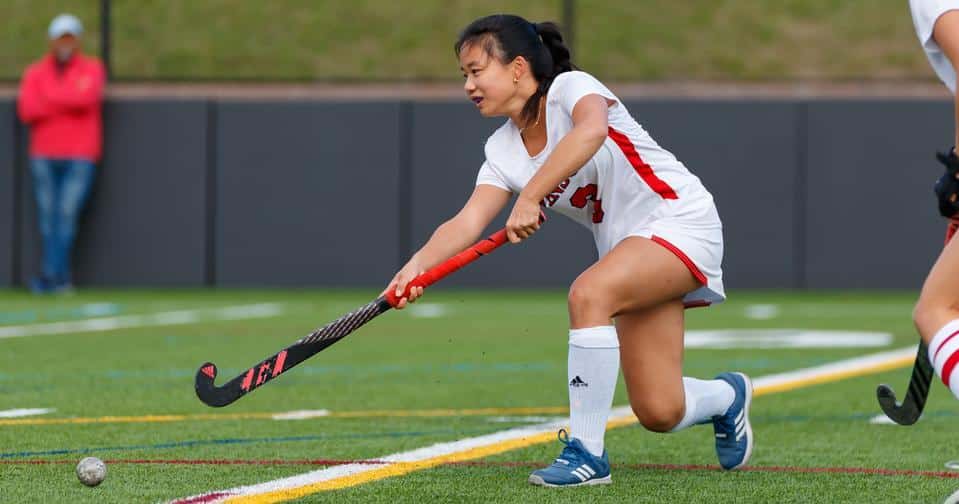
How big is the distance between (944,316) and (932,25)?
27.8 inches

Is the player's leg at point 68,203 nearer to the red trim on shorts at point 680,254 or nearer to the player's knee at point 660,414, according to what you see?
the player's knee at point 660,414

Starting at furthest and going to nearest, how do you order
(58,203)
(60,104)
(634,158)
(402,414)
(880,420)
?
(58,203)
(60,104)
(402,414)
(880,420)
(634,158)

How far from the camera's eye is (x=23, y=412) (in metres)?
7.38

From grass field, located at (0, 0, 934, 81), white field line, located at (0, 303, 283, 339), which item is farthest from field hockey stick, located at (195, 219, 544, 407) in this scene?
grass field, located at (0, 0, 934, 81)

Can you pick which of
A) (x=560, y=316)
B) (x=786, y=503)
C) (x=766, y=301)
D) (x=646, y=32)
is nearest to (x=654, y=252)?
(x=786, y=503)

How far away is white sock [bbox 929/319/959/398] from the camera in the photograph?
14.5ft

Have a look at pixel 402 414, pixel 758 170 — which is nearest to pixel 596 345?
pixel 402 414

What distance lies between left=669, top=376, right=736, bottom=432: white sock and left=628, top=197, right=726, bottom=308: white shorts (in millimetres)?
343

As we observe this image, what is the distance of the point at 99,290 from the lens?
16.5 meters

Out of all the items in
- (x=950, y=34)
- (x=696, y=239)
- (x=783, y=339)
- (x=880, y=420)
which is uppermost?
(x=950, y=34)

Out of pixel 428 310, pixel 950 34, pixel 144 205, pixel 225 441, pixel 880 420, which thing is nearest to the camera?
pixel 950 34

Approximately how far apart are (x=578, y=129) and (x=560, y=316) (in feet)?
26.1

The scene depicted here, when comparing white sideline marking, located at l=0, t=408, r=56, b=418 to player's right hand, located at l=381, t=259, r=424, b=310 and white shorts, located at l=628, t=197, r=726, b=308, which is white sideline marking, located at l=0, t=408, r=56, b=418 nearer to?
player's right hand, located at l=381, t=259, r=424, b=310

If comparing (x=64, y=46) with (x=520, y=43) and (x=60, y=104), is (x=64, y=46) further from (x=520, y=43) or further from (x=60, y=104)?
(x=520, y=43)
